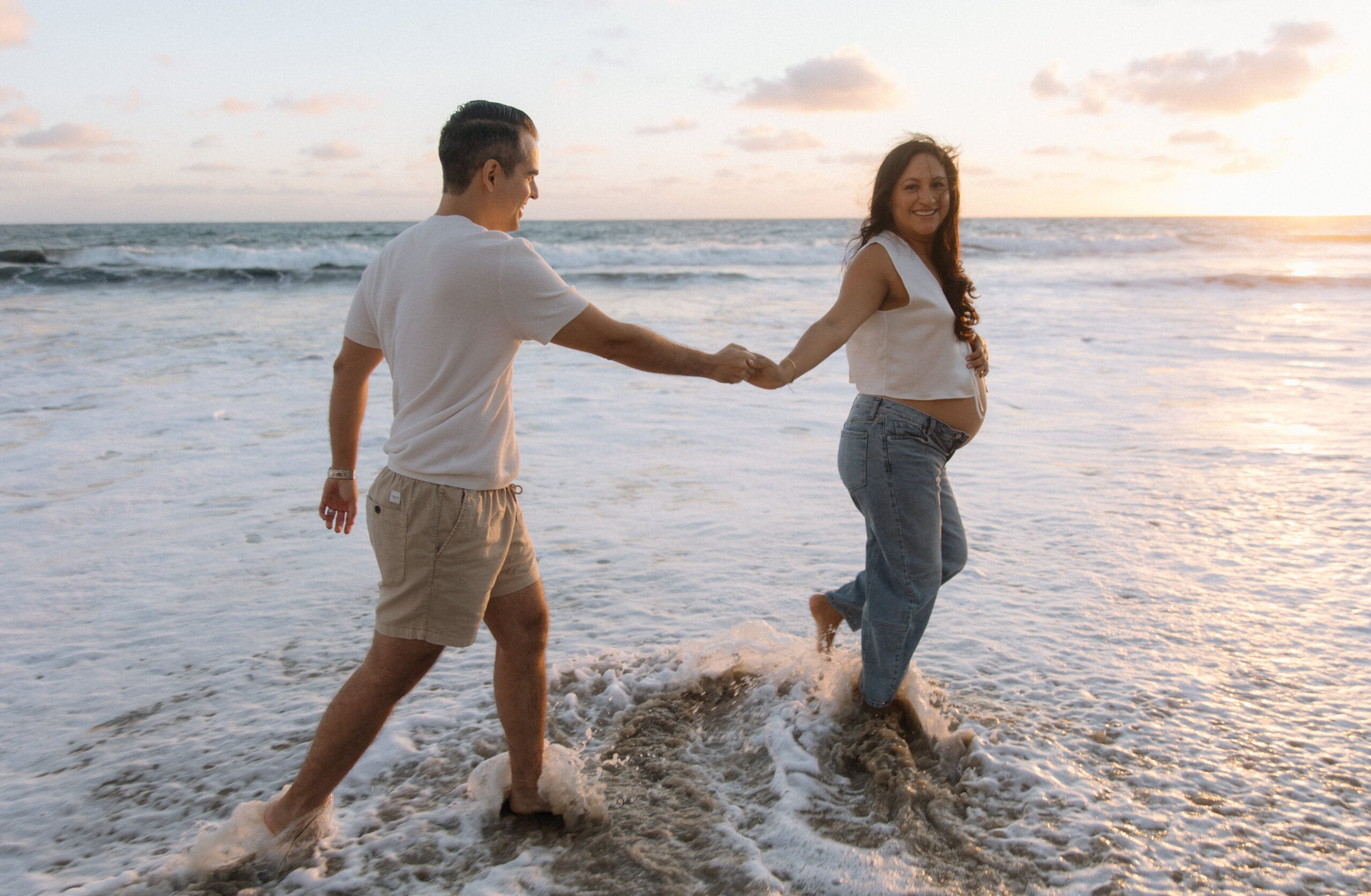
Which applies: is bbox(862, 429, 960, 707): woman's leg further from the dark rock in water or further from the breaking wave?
the dark rock in water

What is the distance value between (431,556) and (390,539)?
11 centimetres

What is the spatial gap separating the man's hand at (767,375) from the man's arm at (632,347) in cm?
23

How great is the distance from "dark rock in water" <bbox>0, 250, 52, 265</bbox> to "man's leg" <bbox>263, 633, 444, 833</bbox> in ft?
96.0

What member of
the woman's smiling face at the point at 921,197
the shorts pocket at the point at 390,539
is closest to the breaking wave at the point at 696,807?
the shorts pocket at the point at 390,539

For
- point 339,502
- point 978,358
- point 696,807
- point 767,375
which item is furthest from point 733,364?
point 696,807

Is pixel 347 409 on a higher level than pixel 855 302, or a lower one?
lower

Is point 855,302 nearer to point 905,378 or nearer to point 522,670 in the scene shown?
point 905,378

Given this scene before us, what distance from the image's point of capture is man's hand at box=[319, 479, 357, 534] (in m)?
2.51

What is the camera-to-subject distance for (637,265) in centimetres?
3072

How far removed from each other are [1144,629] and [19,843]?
4.09 metres

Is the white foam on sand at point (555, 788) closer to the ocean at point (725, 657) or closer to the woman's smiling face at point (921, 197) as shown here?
the ocean at point (725, 657)

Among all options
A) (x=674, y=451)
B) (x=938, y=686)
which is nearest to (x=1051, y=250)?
(x=674, y=451)

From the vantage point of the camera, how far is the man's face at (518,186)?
7.29 ft

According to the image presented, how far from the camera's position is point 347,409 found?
239cm
